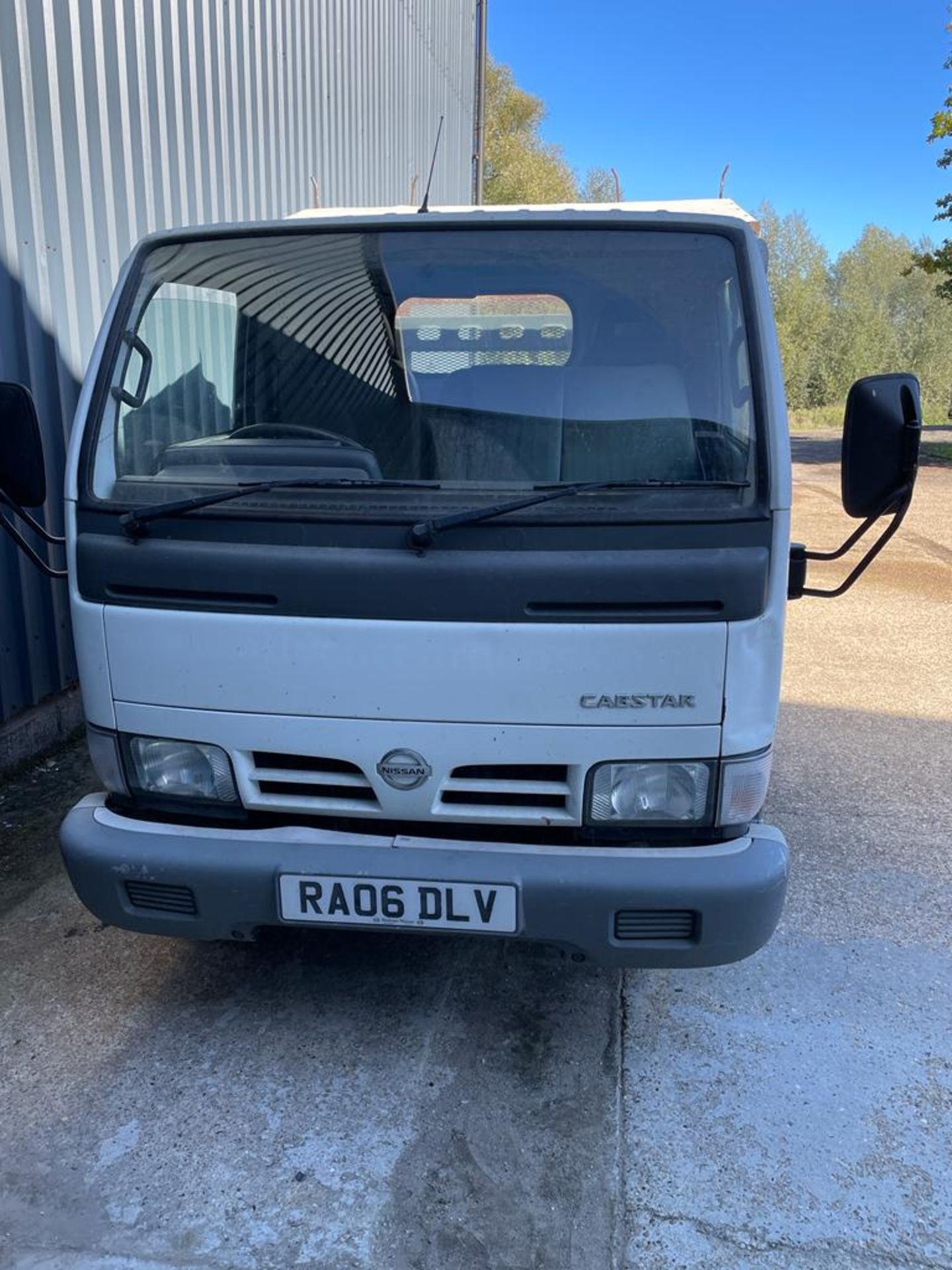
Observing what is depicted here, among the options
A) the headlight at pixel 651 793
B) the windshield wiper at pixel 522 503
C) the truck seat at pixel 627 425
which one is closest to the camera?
the windshield wiper at pixel 522 503

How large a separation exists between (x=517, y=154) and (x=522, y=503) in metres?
38.3

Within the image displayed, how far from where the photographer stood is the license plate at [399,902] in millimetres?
2363

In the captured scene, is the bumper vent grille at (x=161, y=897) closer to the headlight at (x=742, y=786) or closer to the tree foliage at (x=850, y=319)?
the headlight at (x=742, y=786)

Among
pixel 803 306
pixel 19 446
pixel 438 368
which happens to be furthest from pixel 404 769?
pixel 803 306

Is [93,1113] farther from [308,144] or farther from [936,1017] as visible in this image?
[308,144]

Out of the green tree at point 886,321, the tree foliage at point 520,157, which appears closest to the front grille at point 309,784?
the tree foliage at point 520,157

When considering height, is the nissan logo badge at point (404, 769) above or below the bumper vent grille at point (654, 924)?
above

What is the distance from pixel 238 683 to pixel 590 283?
144cm

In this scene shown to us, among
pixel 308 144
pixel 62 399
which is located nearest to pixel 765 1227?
pixel 62 399

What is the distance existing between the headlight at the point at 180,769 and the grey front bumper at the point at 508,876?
10cm

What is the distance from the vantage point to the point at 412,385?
9.39 ft

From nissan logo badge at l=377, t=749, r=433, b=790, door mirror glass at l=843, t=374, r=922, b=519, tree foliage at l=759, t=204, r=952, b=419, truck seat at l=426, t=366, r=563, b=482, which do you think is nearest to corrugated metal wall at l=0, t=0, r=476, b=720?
truck seat at l=426, t=366, r=563, b=482

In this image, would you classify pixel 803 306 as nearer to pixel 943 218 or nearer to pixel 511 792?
pixel 943 218

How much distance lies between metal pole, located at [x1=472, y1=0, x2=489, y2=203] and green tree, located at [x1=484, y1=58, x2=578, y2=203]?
54.7 ft
